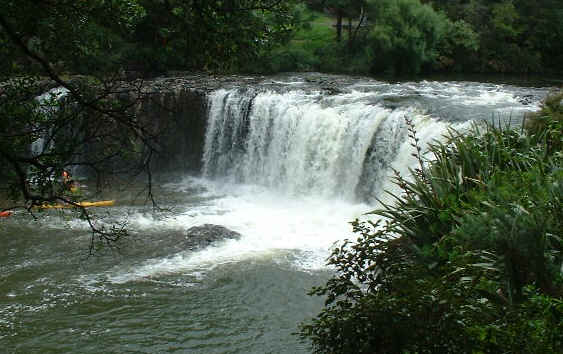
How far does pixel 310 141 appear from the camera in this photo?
52.6 ft

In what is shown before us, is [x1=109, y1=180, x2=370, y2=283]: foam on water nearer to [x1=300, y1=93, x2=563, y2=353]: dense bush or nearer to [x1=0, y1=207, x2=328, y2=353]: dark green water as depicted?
[x1=0, y1=207, x2=328, y2=353]: dark green water

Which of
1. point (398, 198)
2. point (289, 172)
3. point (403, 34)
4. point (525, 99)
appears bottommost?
point (289, 172)

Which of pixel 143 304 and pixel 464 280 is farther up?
pixel 464 280

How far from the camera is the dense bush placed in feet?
13.7

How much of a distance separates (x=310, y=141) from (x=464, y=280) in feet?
36.2

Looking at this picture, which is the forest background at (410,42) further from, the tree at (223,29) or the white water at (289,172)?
the tree at (223,29)

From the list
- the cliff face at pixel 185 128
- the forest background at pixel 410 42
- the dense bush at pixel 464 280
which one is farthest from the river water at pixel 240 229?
the dense bush at pixel 464 280

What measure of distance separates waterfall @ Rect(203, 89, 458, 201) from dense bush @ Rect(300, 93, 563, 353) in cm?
760

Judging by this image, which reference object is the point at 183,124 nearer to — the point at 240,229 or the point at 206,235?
the point at 240,229

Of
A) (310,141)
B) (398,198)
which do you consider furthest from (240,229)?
(398,198)

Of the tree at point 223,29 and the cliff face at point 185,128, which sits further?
the cliff face at point 185,128

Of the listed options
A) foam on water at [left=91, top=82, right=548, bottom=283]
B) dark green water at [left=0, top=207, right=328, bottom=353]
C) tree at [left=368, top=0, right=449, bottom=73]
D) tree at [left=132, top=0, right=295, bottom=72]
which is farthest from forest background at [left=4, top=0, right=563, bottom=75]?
tree at [left=132, top=0, right=295, bottom=72]

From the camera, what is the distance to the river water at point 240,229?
29.6ft

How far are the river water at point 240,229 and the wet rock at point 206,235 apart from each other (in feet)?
0.56
